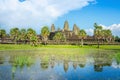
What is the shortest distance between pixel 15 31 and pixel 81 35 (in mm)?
42022

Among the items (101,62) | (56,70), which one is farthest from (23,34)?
(56,70)

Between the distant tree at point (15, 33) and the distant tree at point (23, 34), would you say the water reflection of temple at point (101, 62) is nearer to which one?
the distant tree at point (15, 33)

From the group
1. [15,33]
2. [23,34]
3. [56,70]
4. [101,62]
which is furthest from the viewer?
[23,34]

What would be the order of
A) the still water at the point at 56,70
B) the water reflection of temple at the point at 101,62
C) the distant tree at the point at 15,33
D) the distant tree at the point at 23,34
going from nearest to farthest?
the still water at the point at 56,70 < the water reflection of temple at the point at 101,62 < the distant tree at the point at 15,33 < the distant tree at the point at 23,34

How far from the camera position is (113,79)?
2372cm

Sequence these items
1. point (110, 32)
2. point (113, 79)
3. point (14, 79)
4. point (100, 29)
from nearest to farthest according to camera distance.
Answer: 1. point (14, 79)
2. point (113, 79)
3. point (100, 29)
4. point (110, 32)

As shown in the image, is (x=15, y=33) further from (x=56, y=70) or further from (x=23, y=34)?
(x=56, y=70)

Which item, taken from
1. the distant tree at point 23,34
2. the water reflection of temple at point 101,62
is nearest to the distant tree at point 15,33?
the distant tree at point 23,34

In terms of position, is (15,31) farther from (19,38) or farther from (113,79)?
(113,79)

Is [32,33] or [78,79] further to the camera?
[32,33]

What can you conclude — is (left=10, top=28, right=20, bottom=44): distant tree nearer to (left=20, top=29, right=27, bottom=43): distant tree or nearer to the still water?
(left=20, top=29, right=27, bottom=43): distant tree

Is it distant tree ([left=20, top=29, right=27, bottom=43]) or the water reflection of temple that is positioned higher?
distant tree ([left=20, top=29, right=27, bottom=43])

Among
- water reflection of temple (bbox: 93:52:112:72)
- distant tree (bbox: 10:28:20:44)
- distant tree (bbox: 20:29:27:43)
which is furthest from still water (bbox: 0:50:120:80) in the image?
distant tree (bbox: 20:29:27:43)

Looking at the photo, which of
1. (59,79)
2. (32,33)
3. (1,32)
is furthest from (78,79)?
(1,32)
